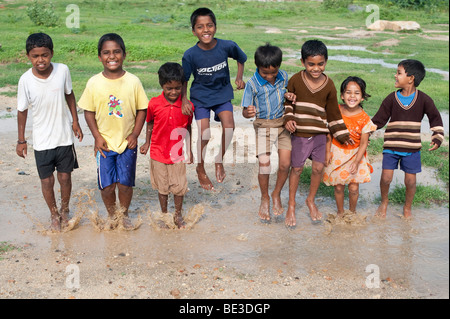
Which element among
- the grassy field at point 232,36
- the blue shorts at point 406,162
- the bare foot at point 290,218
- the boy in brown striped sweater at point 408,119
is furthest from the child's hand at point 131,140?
the grassy field at point 232,36

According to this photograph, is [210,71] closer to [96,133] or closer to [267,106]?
[267,106]

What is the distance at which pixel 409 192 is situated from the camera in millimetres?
4832

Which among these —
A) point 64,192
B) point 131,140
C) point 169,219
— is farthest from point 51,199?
point 169,219

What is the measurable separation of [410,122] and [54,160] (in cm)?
304

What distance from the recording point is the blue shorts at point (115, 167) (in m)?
4.36

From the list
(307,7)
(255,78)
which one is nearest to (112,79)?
(255,78)

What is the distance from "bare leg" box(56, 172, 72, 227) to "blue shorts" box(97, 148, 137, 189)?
12.6 inches

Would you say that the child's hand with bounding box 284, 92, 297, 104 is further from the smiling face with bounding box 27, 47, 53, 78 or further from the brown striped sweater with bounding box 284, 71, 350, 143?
the smiling face with bounding box 27, 47, 53, 78

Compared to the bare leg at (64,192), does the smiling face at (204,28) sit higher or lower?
higher

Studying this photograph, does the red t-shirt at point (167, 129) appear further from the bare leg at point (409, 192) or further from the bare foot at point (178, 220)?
the bare leg at point (409, 192)

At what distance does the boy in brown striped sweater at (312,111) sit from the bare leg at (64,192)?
6.28 ft

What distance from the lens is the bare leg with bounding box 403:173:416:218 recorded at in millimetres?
4742

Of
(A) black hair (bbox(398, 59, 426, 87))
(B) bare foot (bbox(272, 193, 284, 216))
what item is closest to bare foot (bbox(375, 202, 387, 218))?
(B) bare foot (bbox(272, 193, 284, 216))
